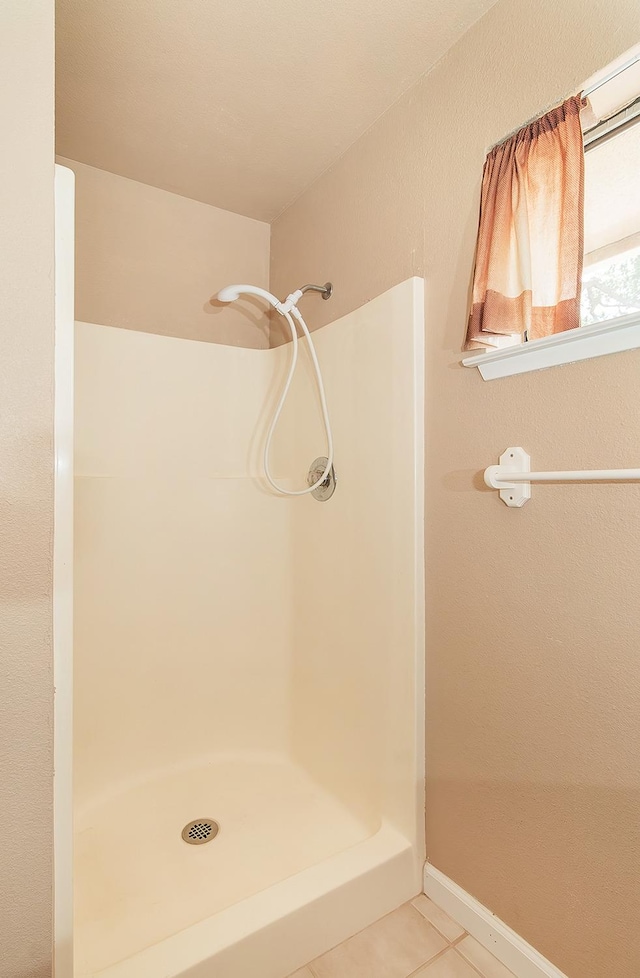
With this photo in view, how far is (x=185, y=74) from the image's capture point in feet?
4.60

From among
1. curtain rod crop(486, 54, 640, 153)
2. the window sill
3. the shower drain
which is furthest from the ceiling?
the shower drain

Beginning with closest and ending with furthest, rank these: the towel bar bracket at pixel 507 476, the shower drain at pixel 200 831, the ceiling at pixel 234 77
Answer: the towel bar bracket at pixel 507 476, the ceiling at pixel 234 77, the shower drain at pixel 200 831

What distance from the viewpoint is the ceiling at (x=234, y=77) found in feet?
4.03

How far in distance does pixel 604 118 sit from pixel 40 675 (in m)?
1.50

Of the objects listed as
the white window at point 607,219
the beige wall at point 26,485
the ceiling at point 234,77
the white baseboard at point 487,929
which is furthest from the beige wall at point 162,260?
the white baseboard at point 487,929

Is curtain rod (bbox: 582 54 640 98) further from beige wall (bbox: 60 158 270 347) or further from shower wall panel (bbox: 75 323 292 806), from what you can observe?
beige wall (bbox: 60 158 270 347)

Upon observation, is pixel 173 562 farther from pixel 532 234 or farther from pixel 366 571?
pixel 532 234

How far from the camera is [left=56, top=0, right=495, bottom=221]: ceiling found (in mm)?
1229

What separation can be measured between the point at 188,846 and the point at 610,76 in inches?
84.6

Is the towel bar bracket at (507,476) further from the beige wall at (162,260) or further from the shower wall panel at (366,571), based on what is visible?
the beige wall at (162,260)

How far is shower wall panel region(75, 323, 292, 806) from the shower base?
5.7 inches

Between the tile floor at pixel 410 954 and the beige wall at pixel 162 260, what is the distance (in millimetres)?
1954

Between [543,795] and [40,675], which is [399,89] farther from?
[543,795]

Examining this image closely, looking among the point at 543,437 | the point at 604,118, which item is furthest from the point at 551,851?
the point at 604,118
